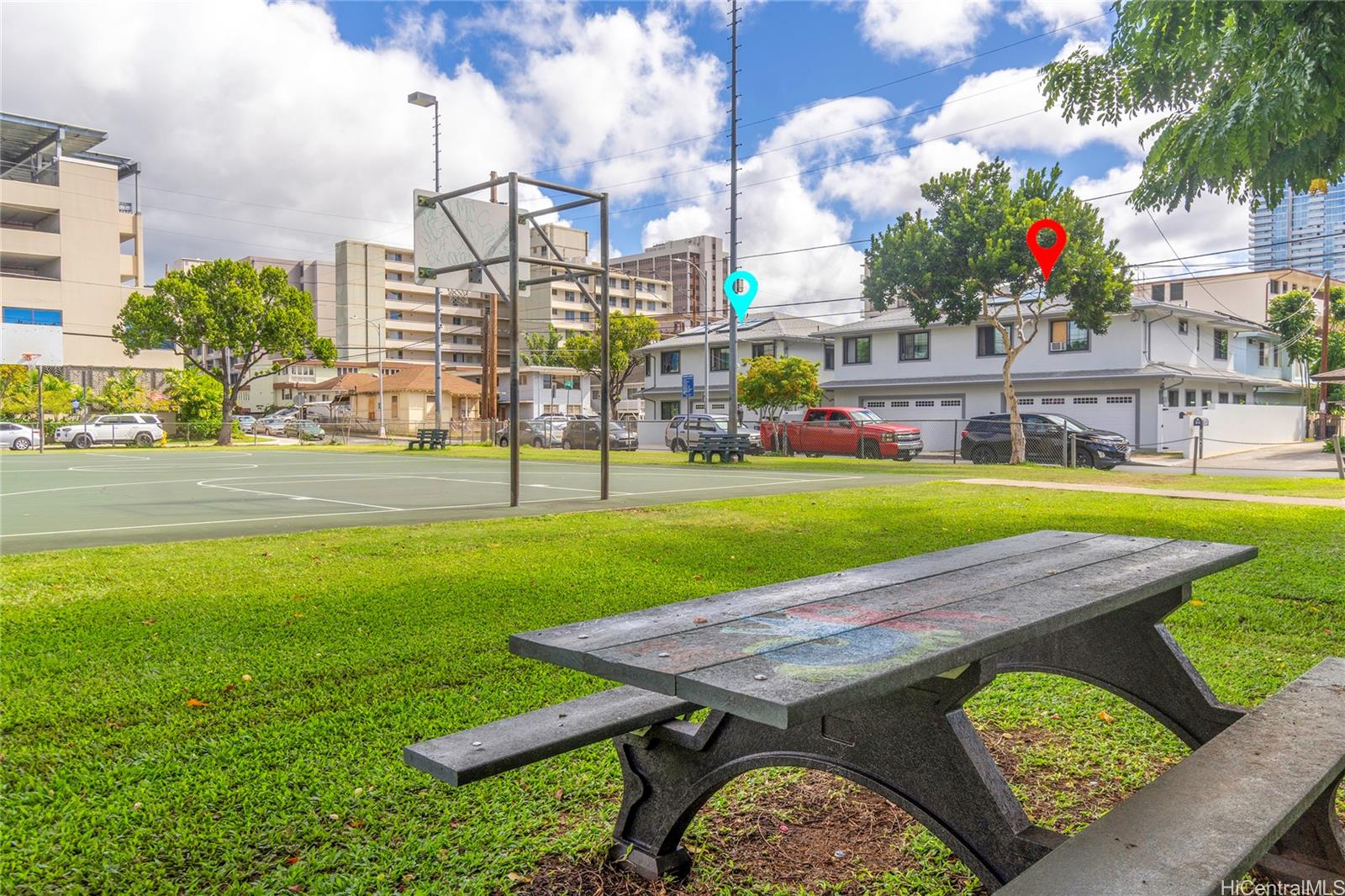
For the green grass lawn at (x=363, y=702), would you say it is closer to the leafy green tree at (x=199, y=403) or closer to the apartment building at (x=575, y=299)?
the leafy green tree at (x=199, y=403)

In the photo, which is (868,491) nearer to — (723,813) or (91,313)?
(723,813)

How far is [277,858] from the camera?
2.80 m

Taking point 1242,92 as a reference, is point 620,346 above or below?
above

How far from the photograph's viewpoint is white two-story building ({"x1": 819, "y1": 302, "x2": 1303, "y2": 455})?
117 feet

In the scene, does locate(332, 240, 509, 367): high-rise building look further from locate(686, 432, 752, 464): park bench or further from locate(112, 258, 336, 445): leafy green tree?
locate(686, 432, 752, 464): park bench

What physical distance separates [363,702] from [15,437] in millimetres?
46145

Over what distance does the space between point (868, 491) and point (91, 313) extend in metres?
67.4

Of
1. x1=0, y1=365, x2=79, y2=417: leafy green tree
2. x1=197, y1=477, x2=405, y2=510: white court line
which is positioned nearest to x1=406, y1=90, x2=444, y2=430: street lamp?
x1=197, y1=477, x2=405, y2=510: white court line

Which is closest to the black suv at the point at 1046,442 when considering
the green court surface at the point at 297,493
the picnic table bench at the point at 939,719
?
the green court surface at the point at 297,493

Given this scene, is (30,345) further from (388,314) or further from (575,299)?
(575,299)

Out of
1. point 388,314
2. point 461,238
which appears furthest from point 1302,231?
point 388,314

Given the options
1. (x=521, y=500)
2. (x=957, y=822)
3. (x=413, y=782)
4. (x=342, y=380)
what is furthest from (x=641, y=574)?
(x=342, y=380)

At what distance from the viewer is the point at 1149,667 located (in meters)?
3.28

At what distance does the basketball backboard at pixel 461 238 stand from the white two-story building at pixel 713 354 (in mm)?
34494
